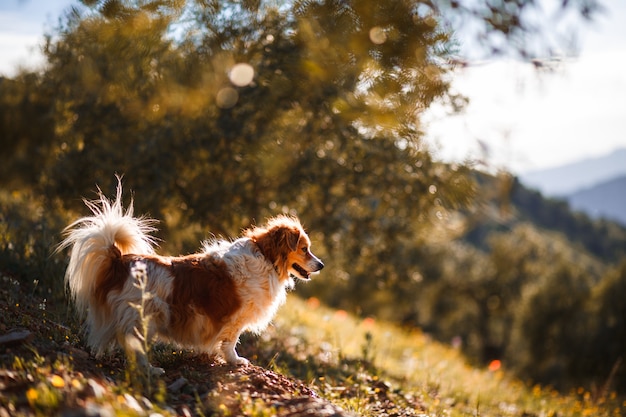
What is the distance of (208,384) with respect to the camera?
185 inches

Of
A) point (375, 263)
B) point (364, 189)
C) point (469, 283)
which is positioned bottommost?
point (469, 283)

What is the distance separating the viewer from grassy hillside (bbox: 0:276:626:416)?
3.57 metres

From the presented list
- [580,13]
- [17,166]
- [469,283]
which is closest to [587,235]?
[469,283]

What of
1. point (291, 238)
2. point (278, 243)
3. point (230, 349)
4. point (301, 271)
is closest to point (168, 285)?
point (230, 349)

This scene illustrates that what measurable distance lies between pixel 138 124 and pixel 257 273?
17.8 feet

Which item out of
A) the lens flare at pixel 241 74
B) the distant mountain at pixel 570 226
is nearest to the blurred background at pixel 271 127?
the lens flare at pixel 241 74

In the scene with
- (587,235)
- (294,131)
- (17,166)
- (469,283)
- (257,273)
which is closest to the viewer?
(257,273)

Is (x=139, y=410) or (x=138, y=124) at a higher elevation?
(x=138, y=124)

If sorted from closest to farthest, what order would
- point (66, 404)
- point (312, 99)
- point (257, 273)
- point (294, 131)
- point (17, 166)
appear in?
point (66, 404)
point (257, 273)
point (312, 99)
point (294, 131)
point (17, 166)

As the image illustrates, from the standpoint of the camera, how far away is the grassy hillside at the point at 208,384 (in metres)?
3.57

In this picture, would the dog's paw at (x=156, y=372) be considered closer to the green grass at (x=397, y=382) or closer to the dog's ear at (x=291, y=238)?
the green grass at (x=397, y=382)

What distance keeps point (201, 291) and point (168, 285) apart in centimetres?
33

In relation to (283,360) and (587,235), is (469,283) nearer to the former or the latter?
(283,360)

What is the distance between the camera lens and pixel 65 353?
4.57 meters
